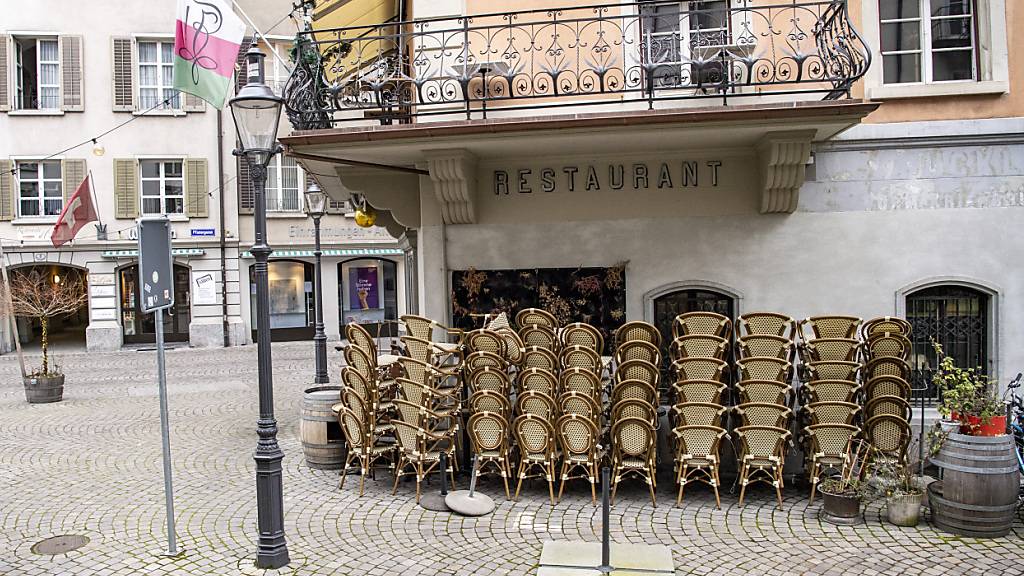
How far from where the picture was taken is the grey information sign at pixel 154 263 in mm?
5934

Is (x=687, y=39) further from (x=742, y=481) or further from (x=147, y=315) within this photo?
(x=147, y=315)

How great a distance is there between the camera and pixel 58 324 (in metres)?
32.5

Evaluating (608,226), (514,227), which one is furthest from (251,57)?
(608,226)

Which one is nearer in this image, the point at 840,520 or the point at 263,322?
the point at 263,322

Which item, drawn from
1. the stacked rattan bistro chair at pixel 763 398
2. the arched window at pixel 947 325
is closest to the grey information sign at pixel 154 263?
the stacked rattan bistro chair at pixel 763 398

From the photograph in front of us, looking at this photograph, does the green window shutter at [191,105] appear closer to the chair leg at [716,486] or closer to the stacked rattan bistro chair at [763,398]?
the stacked rattan bistro chair at [763,398]

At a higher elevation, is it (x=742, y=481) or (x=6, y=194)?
(x=6, y=194)

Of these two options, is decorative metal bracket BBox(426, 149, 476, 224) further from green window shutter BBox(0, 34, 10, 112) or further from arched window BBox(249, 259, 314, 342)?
green window shutter BBox(0, 34, 10, 112)

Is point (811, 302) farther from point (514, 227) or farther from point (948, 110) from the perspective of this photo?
point (514, 227)

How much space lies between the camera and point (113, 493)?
8188mm

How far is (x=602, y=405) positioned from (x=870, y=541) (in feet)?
8.66

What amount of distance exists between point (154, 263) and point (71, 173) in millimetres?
21044

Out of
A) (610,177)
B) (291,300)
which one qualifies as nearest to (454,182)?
(610,177)

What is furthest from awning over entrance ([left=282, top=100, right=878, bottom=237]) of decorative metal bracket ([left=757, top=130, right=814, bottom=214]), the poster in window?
the poster in window
